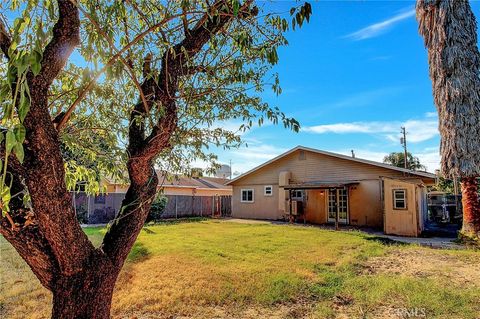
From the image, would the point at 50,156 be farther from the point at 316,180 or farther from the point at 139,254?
the point at 316,180

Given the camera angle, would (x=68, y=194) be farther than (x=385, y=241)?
No

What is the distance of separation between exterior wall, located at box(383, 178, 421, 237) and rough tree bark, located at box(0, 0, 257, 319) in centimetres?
1247

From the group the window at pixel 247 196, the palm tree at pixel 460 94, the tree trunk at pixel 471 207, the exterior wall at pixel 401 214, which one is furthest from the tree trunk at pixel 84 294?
the window at pixel 247 196

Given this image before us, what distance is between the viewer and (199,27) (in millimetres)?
3021

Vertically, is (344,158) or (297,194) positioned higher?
(344,158)

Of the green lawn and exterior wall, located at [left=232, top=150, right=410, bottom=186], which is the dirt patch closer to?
the green lawn

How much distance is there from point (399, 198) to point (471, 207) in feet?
8.76

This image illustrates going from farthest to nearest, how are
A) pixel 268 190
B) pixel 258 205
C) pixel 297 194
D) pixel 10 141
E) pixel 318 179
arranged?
1. pixel 258 205
2. pixel 268 190
3. pixel 297 194
4. pixel 318 179
5. pixel 10 141

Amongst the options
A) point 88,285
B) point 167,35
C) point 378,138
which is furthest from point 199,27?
point 378,138

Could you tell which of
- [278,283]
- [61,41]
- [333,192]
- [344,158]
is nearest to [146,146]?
[61,41]

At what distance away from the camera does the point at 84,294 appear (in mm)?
2619

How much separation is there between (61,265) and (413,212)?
544 inches

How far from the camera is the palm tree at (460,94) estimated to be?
35.3ft

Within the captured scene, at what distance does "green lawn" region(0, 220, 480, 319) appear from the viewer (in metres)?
4.68
